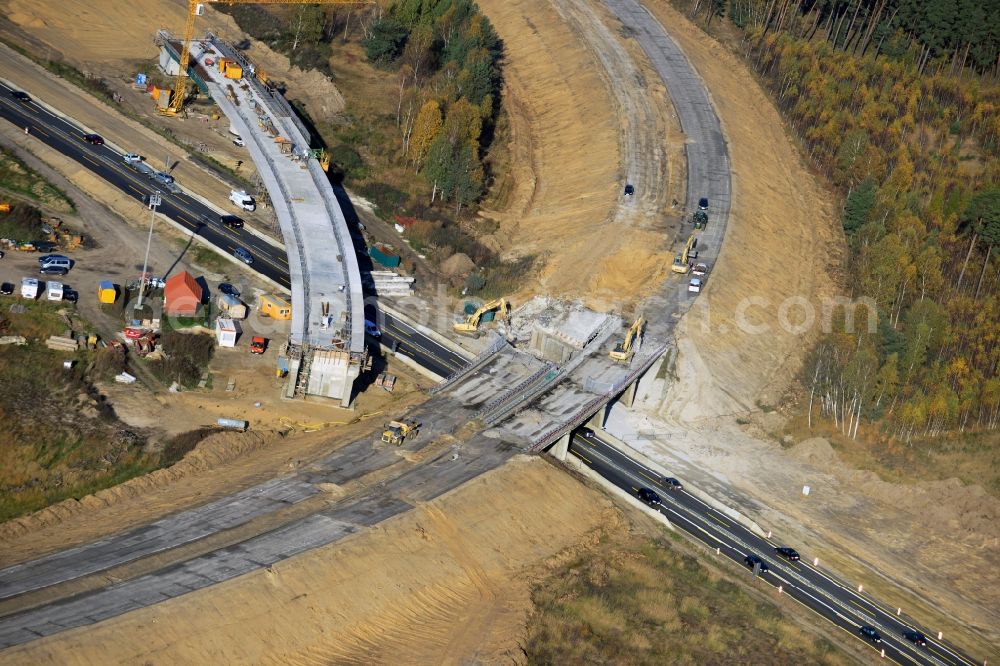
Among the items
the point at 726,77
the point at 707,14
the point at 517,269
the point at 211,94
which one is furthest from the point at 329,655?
the point at 707,14

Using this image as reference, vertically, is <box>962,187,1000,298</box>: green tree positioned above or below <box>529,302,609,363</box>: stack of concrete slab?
above

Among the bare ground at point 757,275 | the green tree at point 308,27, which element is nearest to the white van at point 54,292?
the bare ground at point 757,275

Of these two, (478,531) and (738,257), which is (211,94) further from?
(478,531)

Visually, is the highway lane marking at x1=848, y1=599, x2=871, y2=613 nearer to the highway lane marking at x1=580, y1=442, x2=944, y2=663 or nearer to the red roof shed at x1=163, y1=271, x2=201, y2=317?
the highway lane marking at x1=580, y1=442, x2=944, y2=663

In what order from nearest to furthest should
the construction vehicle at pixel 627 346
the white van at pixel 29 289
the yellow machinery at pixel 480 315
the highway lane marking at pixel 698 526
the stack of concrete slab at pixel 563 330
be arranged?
the highway lane marking at pixel 698 526
the white van at pixel 29 289
the construction vehicle at pixel 627 346
the stack of concrete slab at pixel 563 330
the yellow machinery at pixel 480 315

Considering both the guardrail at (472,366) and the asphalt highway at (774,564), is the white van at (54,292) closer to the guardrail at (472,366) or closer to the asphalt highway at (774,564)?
the guardrail at (472,366)

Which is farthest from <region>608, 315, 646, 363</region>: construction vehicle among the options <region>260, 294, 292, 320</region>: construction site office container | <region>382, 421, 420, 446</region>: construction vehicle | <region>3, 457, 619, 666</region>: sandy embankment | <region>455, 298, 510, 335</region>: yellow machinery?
<region>260, 294, 292, 320</region>: construction site office container
